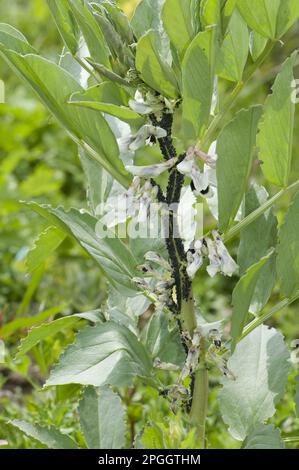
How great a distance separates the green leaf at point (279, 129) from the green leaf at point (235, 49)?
0.08 meters

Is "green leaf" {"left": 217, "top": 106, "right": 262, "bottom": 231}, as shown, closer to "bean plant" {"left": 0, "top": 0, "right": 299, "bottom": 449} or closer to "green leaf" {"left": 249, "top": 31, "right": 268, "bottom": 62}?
"bean plant" {"left": 0, "top": 0, "right": 299, "bottom": 449}


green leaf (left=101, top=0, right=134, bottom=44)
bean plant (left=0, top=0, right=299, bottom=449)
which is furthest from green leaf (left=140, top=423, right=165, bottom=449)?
green leaf (left=101, top=0, right=134, bottom=44)

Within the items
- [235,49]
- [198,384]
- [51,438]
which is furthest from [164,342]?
[235,49]

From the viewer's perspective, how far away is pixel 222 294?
272 cm

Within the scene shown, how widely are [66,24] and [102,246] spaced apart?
283mm

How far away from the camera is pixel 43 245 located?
1124 mm

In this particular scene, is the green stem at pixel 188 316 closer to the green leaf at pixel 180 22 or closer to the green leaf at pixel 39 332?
the green leaf at pixel 39 332

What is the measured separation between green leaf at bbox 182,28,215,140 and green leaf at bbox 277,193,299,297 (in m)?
0.15

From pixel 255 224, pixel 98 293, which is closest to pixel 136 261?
pixel 255 224

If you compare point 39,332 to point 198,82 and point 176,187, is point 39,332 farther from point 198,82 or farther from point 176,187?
point 198,82

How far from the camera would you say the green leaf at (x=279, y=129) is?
92 centimetres

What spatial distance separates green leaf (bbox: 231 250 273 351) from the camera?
3.01 feet
